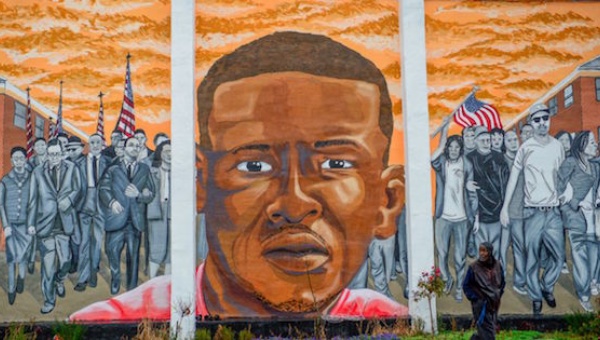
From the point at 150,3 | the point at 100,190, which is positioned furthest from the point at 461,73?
the point at 100,190

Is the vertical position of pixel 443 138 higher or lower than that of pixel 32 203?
higher

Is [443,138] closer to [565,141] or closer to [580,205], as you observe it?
[565,141]

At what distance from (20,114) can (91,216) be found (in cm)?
233

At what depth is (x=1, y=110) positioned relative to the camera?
13.9 meters

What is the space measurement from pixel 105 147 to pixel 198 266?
2.79 m

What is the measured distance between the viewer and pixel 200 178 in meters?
13.8

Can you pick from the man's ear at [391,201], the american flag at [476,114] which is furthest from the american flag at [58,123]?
the american flag at [476,114]

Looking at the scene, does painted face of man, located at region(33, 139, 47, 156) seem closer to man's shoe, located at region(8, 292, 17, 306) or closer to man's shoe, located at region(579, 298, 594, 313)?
man's shoe, located at region(8, 292, 17, 306)

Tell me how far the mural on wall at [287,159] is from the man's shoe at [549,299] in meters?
0.03

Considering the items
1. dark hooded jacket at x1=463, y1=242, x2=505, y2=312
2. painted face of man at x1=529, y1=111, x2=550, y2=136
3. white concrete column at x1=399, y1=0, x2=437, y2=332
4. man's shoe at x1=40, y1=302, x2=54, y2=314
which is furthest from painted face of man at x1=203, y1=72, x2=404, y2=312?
dark hooded jacket at x1=463, y1=242, x2=505, y2=312

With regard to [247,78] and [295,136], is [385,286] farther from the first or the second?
[247,78]

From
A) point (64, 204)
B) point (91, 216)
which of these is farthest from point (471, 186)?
point (64, 204)

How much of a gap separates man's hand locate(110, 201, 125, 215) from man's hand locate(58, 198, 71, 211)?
791 mm

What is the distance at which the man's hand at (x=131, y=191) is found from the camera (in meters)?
13.8
